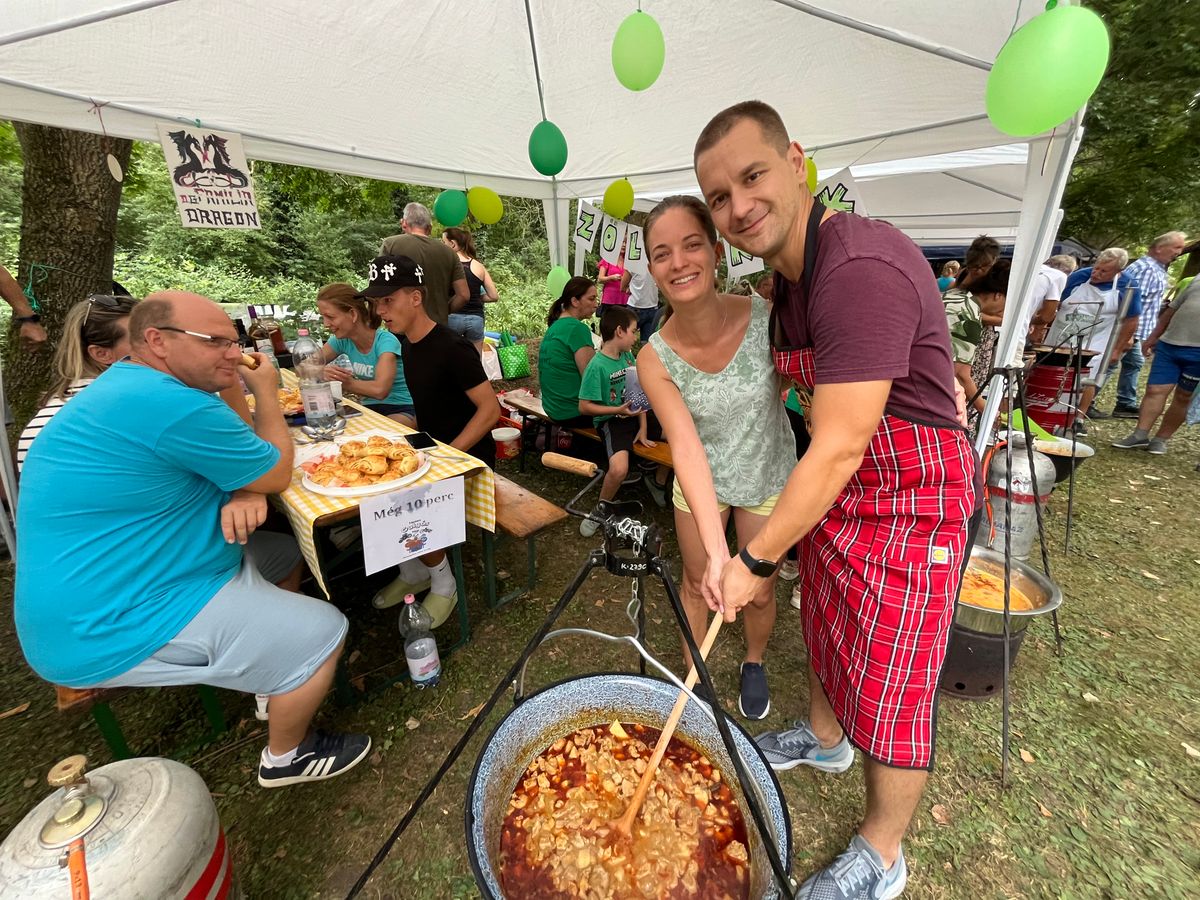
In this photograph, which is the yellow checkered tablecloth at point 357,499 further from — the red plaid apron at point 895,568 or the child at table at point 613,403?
the red plaid apron at point 895,568

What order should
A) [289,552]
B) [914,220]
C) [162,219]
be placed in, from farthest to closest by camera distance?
[162,219], [914,220], [289,552]

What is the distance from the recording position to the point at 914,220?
9.76 meters

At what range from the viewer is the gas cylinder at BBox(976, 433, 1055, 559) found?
2.98 meters

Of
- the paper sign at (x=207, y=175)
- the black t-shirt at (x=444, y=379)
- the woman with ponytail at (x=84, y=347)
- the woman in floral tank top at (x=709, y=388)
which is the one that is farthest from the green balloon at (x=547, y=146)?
the woman with ponytail at (x=84, y=347)

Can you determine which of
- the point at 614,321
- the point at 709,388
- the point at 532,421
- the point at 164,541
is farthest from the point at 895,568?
the point at 532,421

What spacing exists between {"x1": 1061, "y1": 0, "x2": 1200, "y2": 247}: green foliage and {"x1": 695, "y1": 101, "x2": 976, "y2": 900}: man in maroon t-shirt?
43.5 feet

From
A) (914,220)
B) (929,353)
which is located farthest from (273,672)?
(914,220)

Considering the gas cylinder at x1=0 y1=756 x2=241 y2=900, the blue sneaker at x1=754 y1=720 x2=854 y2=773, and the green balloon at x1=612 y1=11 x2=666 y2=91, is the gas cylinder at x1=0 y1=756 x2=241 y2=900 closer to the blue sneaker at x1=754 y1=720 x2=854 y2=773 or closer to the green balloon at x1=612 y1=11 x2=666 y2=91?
the blue sneaker at x1=754 y1=720 x2=854 y2=773

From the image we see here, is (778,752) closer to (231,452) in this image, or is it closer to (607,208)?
(231,452)

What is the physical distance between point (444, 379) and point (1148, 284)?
8.08 meters

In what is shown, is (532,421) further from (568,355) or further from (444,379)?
(444,379)

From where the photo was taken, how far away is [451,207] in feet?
17.1

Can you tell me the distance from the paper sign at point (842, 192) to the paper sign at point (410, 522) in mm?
4014

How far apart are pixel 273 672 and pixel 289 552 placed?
2.96 ft
